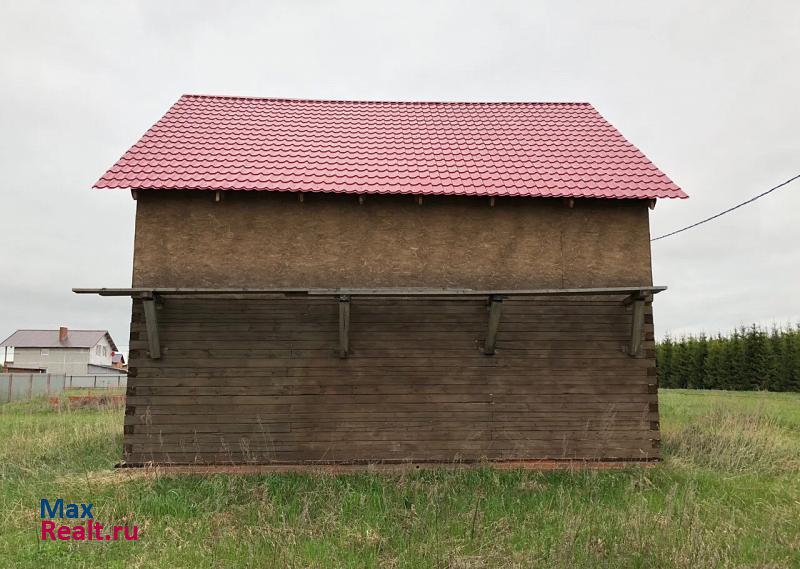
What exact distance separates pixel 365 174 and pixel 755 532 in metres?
7.34

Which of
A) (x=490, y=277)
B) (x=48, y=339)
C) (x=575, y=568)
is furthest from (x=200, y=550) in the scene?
(x=48, y=339)

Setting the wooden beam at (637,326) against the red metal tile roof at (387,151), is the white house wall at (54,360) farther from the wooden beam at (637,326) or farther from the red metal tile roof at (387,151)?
the wooden beam at (637,326)

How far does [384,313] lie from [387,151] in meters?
3.30

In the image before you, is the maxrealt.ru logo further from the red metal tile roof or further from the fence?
the fence

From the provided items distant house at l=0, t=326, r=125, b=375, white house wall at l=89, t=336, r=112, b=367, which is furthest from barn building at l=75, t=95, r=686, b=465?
white house wall at l=89, t=336, r=112, b=367

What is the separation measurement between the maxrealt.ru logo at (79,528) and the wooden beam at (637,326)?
7.48 m

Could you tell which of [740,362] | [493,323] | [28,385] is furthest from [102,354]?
[493,323]

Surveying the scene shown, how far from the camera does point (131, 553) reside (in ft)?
18.3

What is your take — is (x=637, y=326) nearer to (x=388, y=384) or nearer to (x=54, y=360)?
(x=388, y=384)

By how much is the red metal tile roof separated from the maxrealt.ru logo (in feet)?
15.5

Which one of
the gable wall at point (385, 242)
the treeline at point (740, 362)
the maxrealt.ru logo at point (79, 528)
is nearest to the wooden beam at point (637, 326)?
the gable wall at point (385, 242)

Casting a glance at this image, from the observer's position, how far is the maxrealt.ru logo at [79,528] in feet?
19.4

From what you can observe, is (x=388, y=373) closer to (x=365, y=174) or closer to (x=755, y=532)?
(x=365, y=174)

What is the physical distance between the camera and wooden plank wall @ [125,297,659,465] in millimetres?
8609
